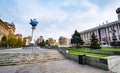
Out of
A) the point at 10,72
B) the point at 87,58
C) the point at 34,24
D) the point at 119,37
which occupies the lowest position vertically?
the point at 10,72

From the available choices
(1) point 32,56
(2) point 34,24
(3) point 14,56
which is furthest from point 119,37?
(3) point 14,56

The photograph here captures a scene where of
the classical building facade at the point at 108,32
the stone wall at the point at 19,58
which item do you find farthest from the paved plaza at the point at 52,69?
Result: the classical building facade at the point at 108,32

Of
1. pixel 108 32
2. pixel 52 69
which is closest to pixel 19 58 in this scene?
pixel 52 69

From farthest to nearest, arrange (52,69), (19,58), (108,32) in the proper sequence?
(108,32) < (19,58) < (52,69)

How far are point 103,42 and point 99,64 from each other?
35473mm

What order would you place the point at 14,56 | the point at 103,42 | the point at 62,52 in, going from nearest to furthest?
the point at 14,56 < the point at 62,52 < the point at 103,42

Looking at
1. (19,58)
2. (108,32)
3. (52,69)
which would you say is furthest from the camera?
(108,32)

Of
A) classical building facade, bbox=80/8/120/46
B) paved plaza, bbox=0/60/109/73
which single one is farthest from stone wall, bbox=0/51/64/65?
classical building facade, bbox=80/8/120/46

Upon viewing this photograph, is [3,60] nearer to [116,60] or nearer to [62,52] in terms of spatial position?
[62,52]

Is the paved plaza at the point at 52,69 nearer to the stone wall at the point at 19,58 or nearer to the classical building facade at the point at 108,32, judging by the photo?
the stone wall at the point at 19,58

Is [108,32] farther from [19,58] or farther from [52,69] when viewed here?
[52,69]

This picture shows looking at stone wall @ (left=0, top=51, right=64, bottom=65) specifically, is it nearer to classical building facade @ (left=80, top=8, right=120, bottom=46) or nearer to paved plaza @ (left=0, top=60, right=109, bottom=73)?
paved plaza @ (left=0, top=60, right=109, bottom=73)

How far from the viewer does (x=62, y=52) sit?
60.9 feet

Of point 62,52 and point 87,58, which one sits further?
point 62,52
